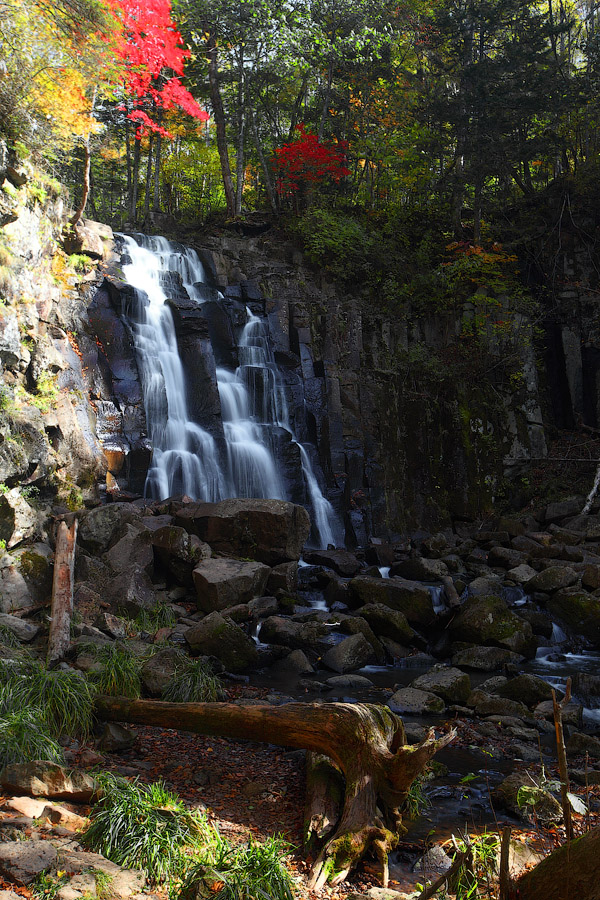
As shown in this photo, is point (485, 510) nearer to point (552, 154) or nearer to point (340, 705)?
point (552, 154)

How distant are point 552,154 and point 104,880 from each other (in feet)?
75.6

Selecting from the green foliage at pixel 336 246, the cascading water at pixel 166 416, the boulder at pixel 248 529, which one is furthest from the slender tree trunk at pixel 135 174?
the boulder at pixel 248 529

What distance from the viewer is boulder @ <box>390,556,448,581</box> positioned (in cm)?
1247

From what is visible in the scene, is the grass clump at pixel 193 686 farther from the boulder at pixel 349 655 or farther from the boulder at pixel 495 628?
the boulder at pixel 495 628

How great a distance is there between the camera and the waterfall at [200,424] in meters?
14.4

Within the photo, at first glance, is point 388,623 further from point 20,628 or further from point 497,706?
point 20,628

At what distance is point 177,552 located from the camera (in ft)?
34.9

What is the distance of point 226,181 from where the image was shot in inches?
925

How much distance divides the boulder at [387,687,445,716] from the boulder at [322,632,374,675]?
1273 mm

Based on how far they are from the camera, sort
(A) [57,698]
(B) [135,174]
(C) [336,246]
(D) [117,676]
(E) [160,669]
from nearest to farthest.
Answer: (A) [57,698] → (D) [117,676] → (E) [160,669] → (C) [336,246] → (B) [135,174]

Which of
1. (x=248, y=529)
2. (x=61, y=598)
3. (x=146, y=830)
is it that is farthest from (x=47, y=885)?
(x=248, y=529)

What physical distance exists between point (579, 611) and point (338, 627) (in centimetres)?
424

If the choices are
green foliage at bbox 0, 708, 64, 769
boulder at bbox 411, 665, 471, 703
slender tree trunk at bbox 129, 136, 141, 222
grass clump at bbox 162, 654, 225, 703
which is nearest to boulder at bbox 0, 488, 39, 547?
grass clump at bbox 162, 654, 225, 703

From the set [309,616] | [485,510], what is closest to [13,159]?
[309,616]
